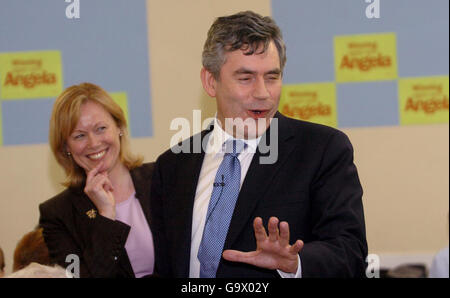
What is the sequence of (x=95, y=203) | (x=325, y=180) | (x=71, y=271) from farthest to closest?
(x=95, y=203) < (x=71, y=271) < (x=325, y=180)

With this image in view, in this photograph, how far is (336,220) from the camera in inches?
60.0

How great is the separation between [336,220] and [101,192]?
86 centimetres

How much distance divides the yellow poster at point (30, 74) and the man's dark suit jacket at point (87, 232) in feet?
1.21

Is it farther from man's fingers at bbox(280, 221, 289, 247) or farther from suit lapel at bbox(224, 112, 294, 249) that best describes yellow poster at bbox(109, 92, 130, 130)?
man's fingers at bbox(280, 221, 289, 247)

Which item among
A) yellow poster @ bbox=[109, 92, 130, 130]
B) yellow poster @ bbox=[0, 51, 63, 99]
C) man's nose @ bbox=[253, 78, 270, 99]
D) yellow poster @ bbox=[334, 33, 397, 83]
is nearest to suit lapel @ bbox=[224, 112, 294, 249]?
man's nose @ bbox=[253, 78, 270, 99]

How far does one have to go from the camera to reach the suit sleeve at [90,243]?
192 cm

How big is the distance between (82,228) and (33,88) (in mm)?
539

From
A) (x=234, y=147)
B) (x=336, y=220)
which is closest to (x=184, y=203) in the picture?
(x=234, y=147)

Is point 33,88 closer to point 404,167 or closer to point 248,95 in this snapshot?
point 248,95

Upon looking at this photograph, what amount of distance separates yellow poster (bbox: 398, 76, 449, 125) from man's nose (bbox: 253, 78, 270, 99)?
67cm

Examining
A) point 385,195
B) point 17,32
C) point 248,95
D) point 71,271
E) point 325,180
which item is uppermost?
point 17,32

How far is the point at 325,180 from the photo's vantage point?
5.14ft

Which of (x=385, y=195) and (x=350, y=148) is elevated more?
(x=350, y=148)
